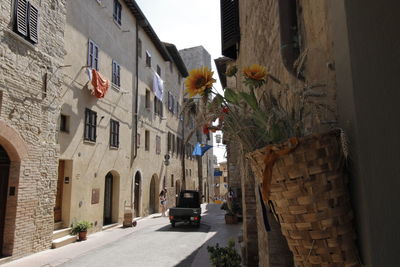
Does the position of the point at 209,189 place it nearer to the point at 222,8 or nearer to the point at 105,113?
the point at 105,113

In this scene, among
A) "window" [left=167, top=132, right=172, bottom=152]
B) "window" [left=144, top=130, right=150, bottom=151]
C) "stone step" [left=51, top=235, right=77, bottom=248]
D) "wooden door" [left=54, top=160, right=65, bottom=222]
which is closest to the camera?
"stone step" [left=51, top=235, right=77, bottom=248]

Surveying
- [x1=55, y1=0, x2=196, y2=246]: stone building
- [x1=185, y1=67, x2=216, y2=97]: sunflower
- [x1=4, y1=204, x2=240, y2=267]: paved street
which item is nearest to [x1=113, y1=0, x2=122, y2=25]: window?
[x1=55, y1=0, x2=196, y2=246]: stone building

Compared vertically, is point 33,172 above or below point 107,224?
above

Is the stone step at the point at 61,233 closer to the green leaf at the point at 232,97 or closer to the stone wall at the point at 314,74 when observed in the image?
the stone wall at the point at 314,74

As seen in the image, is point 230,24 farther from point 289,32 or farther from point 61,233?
point 61,233

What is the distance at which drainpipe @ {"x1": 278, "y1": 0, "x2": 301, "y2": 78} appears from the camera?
2541 mm

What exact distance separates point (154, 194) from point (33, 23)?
1507 centimetres

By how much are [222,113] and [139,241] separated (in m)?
10.4

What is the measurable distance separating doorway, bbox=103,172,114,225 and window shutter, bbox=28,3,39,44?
7867mm

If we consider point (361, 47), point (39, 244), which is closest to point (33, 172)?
point (39, 244)

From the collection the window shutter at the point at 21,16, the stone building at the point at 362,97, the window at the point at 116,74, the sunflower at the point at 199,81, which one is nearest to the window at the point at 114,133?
the window at the point at 116,74

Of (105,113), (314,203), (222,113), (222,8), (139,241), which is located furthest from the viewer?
(105,113)

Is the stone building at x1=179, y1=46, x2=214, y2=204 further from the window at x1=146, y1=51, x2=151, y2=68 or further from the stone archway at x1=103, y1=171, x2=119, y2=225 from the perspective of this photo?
the stone archway at x1=103, y1=171, x2=119, y2=225

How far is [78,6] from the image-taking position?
488 inches
